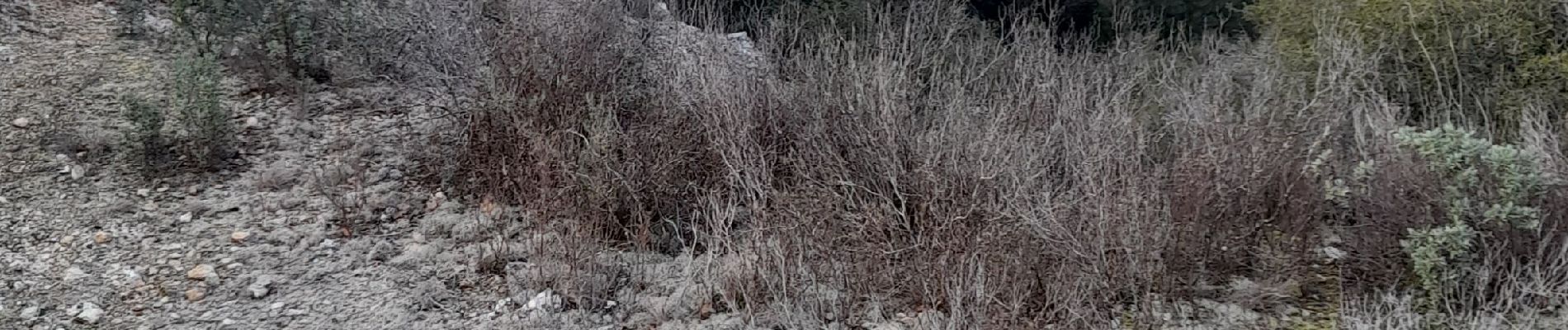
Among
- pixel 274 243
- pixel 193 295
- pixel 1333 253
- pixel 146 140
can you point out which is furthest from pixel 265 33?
pixel 1333 253

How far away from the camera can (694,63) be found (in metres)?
4.19

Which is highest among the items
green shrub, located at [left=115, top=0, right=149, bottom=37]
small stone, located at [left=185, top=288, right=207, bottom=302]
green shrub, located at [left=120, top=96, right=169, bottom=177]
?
green shrub, located at [left=115, top=0, right=149, bottom=37]

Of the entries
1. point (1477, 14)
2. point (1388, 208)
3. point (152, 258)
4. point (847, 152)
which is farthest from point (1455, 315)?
point (152, 258)

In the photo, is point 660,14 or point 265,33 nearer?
point 265,33

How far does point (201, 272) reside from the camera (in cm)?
326

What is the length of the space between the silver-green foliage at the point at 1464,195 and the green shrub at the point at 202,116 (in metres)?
3.74

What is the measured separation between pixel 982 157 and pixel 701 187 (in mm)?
1006

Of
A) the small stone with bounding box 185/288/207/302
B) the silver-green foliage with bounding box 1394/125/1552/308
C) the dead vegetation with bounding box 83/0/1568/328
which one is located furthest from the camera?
the small stone with bounding box 185/288/207/302

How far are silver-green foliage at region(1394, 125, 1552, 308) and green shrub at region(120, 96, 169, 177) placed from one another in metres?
3.87

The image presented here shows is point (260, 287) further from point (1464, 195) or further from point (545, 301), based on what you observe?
point (1464, 195)

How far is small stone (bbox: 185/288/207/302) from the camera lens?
311 centimetres

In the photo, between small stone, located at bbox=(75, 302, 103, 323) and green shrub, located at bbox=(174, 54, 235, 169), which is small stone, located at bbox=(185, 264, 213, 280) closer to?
small stone, located at bbox=(75, 302, 103, 323)

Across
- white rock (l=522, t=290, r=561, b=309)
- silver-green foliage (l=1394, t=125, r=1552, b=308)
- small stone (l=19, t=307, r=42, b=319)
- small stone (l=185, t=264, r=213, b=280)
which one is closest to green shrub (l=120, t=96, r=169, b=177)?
small stone (l=185, t=264, r=213, b=280)

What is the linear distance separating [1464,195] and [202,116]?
395 cm
